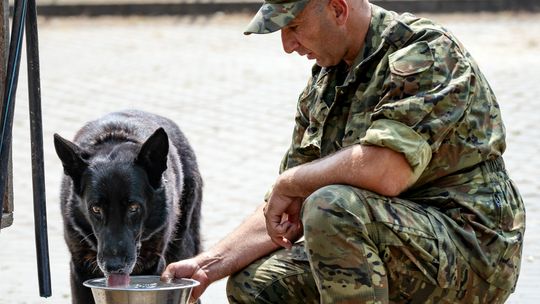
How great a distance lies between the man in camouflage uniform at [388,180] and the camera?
3.73 metres

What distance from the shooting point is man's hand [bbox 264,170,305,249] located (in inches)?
154

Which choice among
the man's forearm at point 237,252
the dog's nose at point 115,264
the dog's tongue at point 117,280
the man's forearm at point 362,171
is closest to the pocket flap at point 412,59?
the man's forearm at point 362,171

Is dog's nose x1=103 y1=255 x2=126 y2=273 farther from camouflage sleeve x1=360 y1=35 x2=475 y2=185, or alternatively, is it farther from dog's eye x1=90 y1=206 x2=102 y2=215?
camouflage sleeve x1=360 y1=35 x2=475 y2=185

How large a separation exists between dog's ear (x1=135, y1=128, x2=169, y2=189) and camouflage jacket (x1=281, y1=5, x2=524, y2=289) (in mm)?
969

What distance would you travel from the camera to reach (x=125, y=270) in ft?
14.8

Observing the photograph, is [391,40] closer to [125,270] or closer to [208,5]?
[125,270]

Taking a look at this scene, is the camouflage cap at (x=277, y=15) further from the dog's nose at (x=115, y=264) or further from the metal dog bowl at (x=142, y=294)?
the dog's nose at (x=115, y=264)

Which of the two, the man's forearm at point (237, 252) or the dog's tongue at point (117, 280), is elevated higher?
the man's forearm at point (237, 252)

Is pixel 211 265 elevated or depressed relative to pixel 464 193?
depressed

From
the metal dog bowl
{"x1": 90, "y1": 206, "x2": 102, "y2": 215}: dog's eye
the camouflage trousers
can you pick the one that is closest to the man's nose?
the camouflage trousers

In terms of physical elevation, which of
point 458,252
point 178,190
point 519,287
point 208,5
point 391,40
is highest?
point 391,40

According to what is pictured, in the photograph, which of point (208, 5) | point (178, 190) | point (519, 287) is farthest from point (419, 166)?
point (208, 5)

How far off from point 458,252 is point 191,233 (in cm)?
260

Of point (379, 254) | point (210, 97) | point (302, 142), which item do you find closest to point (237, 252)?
point (302, 142)
